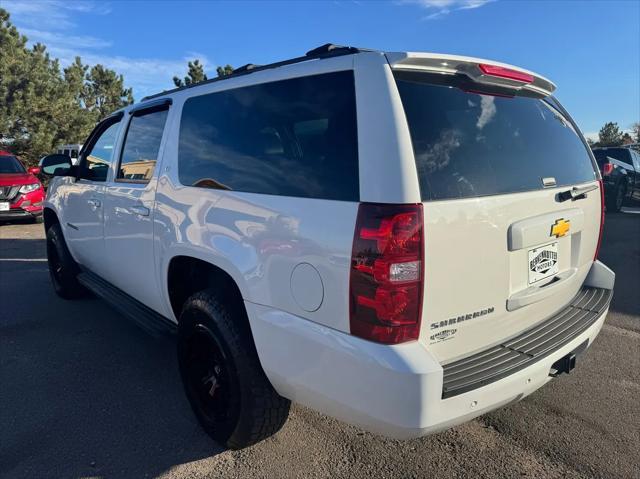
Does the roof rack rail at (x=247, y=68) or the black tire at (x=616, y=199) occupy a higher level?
the roof rack rail at (x=247, y=68)

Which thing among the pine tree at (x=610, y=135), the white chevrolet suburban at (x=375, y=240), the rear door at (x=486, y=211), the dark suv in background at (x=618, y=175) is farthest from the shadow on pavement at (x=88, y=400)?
the pine tree at (x=610, y=135)

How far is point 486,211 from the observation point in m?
2.00

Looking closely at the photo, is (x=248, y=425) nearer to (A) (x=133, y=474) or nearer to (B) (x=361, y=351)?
(A) (x=133, y=474)

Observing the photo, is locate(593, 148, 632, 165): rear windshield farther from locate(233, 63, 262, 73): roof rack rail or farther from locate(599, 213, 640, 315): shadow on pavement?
locate(233, 63, 262, 73): roof rack rail

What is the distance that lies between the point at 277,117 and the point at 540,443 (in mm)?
2300

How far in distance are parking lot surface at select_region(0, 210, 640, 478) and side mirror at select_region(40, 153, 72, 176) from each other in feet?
5.31

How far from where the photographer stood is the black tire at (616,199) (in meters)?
12.0

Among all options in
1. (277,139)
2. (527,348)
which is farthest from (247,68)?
(527,348)

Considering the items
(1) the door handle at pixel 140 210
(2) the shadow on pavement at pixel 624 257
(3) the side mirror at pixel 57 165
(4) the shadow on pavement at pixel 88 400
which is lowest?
(4) the shadow on pavement at pixel 88 400

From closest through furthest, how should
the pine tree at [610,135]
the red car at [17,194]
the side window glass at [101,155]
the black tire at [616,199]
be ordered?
the side window glass at [101,155] → the red car at [17,194] → the black tire at [616,199] → the pine tree at [610,135]

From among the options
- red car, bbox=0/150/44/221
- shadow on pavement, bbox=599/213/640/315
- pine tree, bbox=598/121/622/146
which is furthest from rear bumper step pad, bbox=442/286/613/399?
pine tree, bbox=598/121/622/146

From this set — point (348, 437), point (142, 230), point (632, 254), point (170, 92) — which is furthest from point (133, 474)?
point (632, 254)

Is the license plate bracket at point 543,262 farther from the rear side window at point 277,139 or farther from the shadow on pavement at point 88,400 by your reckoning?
the shadow on pavement at point 88,400

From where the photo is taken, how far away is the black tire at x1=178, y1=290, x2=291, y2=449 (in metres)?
2.32
